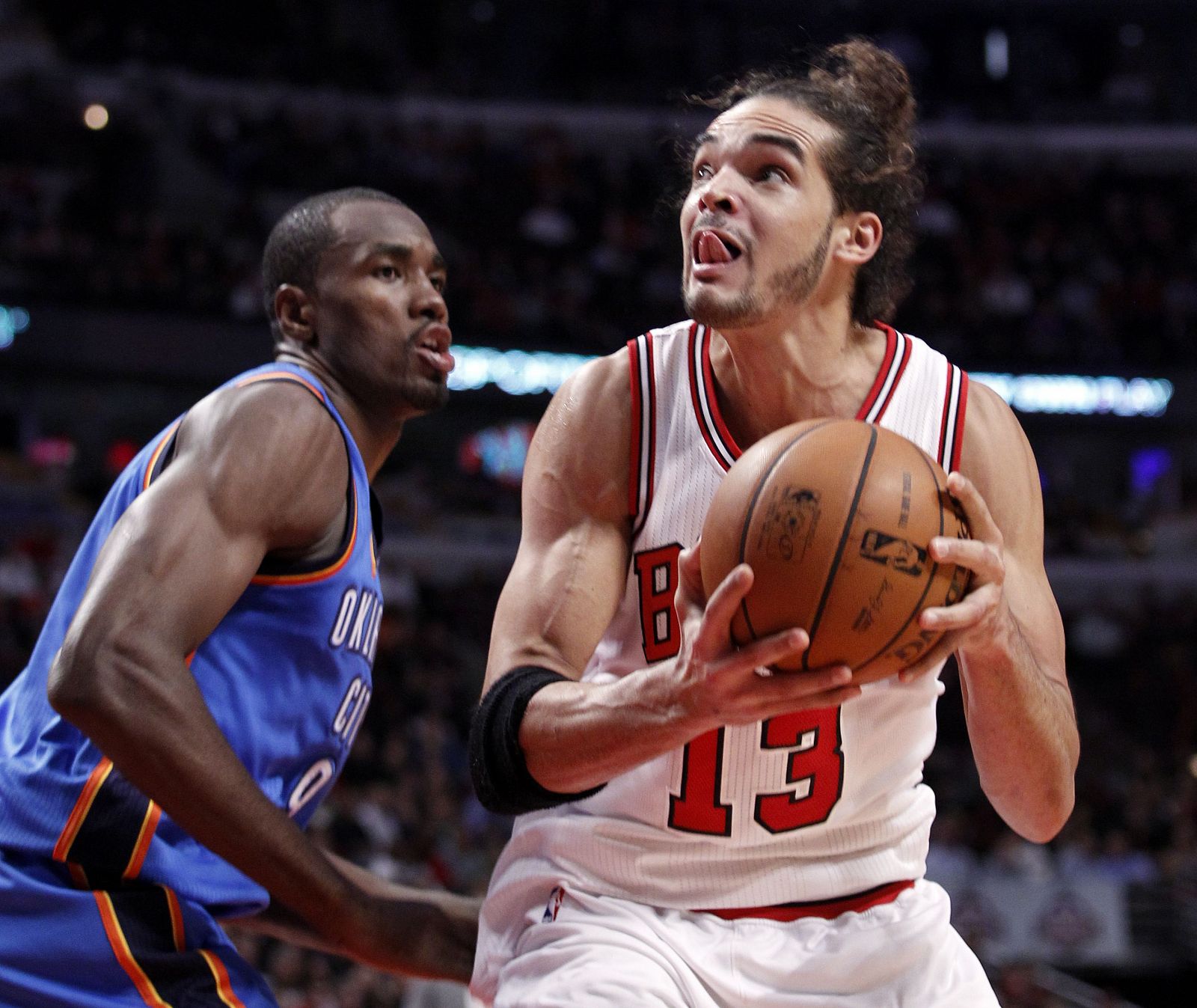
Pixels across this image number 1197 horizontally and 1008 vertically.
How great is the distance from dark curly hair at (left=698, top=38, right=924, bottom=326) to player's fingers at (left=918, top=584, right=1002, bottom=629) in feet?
3.42

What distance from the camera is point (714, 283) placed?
105 inches

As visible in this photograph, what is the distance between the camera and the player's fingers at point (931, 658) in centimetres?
216

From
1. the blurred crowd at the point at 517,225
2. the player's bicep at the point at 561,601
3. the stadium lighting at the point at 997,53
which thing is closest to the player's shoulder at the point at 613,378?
the player's bicep at the point at 561,601

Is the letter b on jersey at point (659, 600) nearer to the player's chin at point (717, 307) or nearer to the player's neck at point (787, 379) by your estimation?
the player's neck at point (787, 379)

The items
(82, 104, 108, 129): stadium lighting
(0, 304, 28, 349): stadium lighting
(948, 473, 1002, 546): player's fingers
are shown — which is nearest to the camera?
(948, 473, 1002, 546): player's fingers

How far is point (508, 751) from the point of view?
250 centimetres

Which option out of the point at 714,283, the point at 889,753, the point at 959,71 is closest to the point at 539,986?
the point at 889,753

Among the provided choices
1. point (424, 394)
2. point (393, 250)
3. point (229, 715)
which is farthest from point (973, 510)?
point (393, 250)

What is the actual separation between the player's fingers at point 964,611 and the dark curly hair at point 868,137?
1043 millimetres

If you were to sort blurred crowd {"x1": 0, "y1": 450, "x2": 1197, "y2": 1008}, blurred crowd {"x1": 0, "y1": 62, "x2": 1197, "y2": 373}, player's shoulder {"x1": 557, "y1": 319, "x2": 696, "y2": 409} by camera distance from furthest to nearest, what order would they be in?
blurred crowd {"x1": 0, "y1": 62, "x2": 1197, "y2": 373} → blurred crowd {"x1": 0, "y1": 450, "x2": 1197, "y2": 1008} → player's shoulder {"x1": 557, "y1": 319, "x2": 696, "y2": 409}

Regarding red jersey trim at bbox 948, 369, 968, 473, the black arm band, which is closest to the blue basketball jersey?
the black arm band

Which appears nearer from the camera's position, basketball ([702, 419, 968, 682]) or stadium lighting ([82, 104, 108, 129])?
basketball ([702, 419, 968, 682])

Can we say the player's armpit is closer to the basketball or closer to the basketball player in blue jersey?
the basketball player in blue jersey

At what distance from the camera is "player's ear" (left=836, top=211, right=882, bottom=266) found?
2.94m
